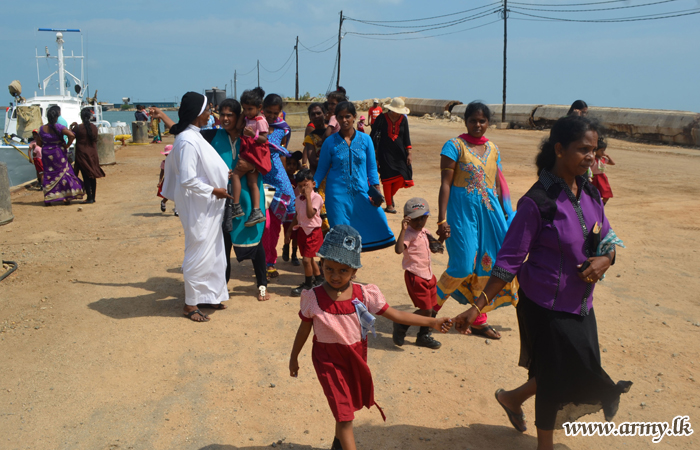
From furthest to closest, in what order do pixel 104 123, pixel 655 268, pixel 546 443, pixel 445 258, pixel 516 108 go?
1. pixel 516 108
2. pixel 104 123
3. pixel 445 258
4. pixel 655 268
5. pixel 546 443

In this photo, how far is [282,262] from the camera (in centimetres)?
751

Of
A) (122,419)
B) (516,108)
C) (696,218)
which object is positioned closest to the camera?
(122,419)

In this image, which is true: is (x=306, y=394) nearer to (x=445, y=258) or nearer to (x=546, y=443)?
(x=546, y=443)

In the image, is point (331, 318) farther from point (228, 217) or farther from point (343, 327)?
point (228, 217)

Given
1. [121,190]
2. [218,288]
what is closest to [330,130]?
[218,288]

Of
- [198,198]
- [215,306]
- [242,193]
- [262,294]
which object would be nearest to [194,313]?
[215,306]

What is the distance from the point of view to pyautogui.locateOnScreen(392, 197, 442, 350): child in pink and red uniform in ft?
15.0

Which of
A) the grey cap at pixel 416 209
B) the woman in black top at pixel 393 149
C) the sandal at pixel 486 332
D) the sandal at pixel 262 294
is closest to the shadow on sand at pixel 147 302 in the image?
the sandal at pixel 262 294

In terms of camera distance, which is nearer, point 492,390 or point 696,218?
point 492,390

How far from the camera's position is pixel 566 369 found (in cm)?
283

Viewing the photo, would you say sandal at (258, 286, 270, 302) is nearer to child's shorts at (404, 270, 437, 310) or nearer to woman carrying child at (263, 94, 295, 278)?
woman carrying child at (263, 94, 295, 278)

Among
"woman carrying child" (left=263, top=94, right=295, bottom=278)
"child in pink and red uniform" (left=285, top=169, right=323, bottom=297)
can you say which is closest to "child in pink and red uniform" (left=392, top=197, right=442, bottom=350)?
"child in pink and red uniform" (left=285, top=169, right=323, bottom=297)

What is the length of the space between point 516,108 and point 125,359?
29208 mm

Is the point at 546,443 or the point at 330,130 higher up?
the point at 330,130
